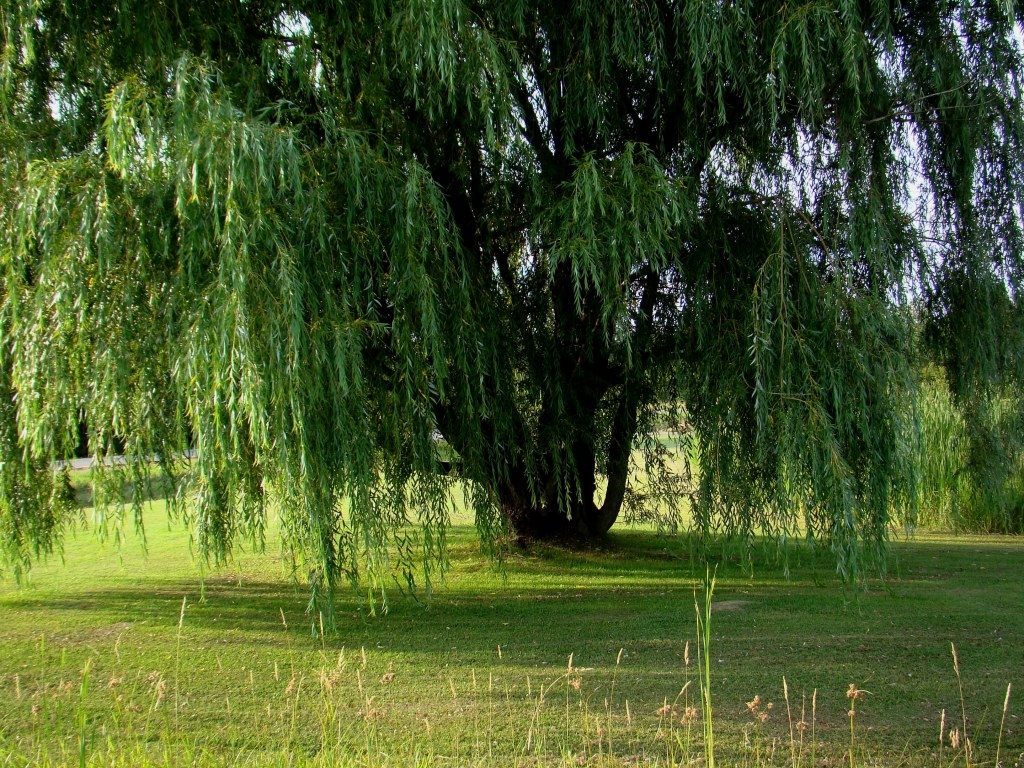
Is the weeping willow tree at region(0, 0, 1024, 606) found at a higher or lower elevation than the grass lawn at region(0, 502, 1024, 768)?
higher

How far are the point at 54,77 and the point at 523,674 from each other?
4328mm

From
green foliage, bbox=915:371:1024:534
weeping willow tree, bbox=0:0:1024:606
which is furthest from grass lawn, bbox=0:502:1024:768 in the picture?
green foliage, bbox=915:371:1024:534

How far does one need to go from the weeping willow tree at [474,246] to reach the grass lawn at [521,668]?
792 mm

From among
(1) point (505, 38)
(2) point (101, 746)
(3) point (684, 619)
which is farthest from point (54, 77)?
(3) point (684, 619)

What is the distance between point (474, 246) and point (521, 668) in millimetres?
2739

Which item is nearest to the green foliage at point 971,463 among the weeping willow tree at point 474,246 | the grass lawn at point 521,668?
the weeping willow tree at point 474,246

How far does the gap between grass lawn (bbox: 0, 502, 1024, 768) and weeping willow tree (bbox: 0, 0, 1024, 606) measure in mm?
792

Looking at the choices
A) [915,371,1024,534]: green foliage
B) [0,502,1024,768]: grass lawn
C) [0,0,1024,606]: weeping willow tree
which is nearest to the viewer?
[0,502,1024,768]: grass lawn

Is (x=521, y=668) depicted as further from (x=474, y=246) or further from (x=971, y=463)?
(x=971, y=463)

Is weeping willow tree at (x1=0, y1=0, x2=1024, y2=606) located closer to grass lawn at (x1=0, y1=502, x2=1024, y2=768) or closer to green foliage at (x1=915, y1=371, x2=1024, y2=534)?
green foliage at (x1=915, y1=371, x2=1024, y2=534)

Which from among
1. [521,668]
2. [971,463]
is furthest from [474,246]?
[971,463]

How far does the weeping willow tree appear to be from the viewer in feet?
12.3

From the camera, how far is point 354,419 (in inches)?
160

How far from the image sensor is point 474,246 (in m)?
5.51
